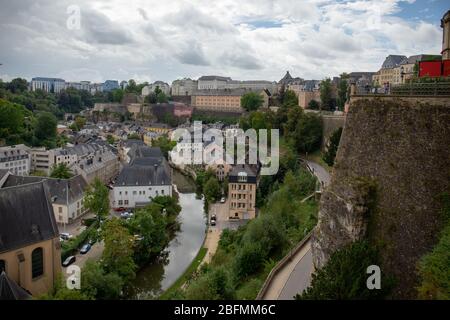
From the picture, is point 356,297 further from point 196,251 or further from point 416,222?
point 196,251

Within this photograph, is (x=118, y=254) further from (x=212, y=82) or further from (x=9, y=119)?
(x=212, y=82)

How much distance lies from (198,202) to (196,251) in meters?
10.3

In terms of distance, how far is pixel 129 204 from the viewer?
2869 cm

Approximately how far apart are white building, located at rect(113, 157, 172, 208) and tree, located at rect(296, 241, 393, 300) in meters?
20.8

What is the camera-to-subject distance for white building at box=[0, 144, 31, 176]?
1324 inches

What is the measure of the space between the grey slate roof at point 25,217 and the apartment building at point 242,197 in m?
13.1

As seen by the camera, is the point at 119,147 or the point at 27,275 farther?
the point at 119,147

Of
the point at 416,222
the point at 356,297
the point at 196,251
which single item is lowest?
the point at 196,251

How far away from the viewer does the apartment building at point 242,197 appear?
26203 mm

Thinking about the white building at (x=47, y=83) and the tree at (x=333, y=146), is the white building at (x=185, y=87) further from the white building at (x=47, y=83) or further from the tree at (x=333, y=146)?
the tree at (x=333, y=146)

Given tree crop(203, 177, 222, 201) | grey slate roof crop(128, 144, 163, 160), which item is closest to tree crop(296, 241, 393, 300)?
tree crop(203, 177, 222, 201)

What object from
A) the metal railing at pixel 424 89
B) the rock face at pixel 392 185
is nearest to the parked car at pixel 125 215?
the rock face at pixel 392 185


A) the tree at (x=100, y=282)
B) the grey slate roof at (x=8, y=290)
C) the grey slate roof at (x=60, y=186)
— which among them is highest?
the grey slate roof at (x=60, y=186)
